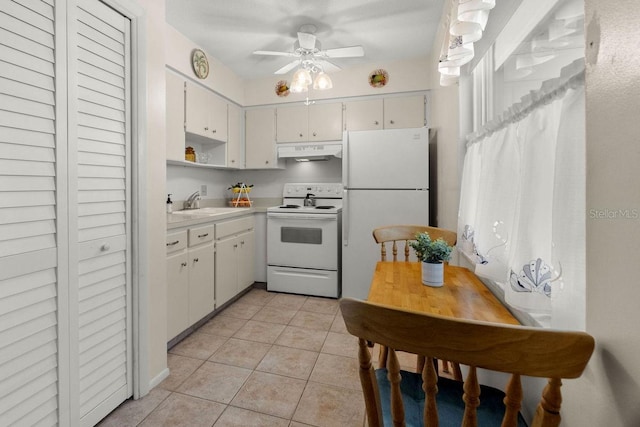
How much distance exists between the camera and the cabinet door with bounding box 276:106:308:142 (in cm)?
354

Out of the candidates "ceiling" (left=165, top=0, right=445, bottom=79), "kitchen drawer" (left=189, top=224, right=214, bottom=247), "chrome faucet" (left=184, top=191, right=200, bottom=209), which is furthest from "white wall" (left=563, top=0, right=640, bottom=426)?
"chrome faucet" (left=184, top=191, right=200, bottom=209)

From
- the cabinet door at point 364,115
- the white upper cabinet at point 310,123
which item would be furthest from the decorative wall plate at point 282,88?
the cabinet door at point 364,115

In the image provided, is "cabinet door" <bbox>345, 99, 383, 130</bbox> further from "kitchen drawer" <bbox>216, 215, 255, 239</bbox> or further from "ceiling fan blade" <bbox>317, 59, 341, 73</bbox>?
"kitchen drawer" <bbox>216, 215, 255, 239</bbox>

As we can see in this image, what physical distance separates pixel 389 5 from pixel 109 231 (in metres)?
2.41

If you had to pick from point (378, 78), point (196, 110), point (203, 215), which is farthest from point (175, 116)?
point (378, 78)

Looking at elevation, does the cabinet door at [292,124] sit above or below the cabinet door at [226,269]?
above

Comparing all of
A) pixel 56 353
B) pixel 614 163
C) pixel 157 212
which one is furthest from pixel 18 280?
pixel 614 163

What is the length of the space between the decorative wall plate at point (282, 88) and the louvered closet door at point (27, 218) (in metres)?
2.57

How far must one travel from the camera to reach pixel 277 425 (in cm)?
146

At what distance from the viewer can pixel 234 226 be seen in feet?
9.74

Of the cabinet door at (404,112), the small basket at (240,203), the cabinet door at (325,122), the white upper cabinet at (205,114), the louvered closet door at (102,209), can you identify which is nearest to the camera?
the louvered closet door at (102,209)

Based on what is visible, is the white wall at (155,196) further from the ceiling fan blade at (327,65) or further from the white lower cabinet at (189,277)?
the ceiling fan blade at (327,65)

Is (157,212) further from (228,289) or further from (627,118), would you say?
(627,118)

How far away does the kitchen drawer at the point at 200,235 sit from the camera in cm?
232
